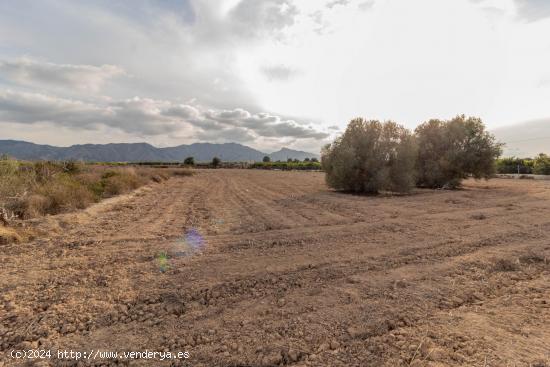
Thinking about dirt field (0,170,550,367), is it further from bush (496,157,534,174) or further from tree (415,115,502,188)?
bush (496,157,534,174)

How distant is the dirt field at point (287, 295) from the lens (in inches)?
120

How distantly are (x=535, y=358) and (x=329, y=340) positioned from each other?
1907 mm

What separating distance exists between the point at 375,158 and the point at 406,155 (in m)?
1.95

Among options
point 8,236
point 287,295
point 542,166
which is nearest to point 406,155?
point 287,295

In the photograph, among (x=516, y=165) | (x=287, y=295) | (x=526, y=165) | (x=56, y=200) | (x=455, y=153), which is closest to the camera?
(x=287, y=295)

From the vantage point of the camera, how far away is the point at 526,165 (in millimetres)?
47750

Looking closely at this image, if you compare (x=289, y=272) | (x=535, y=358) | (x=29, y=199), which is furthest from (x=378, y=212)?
(x=29, y=199)

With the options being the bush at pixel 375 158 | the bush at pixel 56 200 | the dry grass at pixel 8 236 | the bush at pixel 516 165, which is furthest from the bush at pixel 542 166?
the dry grass at pixel 8 236

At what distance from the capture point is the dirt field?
9.97 ft

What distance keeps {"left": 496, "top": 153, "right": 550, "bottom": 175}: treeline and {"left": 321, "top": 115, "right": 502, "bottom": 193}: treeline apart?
2241cm

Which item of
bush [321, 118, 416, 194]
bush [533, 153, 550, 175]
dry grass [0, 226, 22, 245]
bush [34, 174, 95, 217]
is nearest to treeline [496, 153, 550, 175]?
bush [533, 153, 550, 175]

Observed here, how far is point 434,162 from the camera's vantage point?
22.8 meters

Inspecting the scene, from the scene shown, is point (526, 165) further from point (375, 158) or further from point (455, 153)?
point (375, 158)

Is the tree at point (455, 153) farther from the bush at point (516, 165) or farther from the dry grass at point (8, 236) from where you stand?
the bush at point (516, 165)
